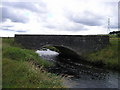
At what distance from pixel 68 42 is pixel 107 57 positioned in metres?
9.90

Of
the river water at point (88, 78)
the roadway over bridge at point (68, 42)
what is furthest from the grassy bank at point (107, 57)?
the river water at point (88, 78)

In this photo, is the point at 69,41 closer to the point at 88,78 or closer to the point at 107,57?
the point at 107,57

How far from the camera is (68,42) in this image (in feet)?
144

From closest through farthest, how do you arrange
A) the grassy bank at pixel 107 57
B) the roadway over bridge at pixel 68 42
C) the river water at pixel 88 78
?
1. the river water at pixel 88 78
2. the grassy bank at pixel 107 57
3. the roadway over bridge at pixel 68 42

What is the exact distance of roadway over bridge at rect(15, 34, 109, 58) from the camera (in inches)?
1610

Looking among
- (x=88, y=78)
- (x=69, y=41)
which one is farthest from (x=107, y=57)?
(x=88, y=78)

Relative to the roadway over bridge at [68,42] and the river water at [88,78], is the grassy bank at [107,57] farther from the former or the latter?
the river water at [88,78]

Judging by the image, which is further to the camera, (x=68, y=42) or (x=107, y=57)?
(x=68, y=42)

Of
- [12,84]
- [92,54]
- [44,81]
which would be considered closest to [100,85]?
[44,81]

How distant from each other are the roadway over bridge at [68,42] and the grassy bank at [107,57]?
1799mm

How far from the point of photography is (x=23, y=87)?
11258 millimetres

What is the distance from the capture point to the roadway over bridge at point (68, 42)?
4091 centimetres

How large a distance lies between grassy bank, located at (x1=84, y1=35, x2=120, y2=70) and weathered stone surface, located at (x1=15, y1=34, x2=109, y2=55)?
1800mm

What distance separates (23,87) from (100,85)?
12.2m
